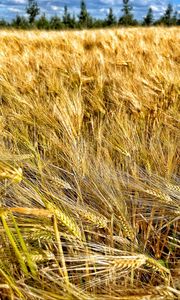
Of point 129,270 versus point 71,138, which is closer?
point 129,270

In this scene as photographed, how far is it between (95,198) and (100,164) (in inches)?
6.5

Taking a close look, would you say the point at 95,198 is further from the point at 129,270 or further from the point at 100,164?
the point at 129,270

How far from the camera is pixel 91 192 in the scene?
112 centimetres

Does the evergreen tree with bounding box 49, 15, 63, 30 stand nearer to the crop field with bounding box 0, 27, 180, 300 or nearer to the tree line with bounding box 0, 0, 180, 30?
the tree line with bounding box 0, 0, 180, 30

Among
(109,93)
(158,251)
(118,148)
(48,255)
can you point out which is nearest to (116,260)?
(48,255)

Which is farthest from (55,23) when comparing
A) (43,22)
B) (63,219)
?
(63,219)

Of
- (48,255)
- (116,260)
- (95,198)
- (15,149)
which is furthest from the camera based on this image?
(15,149)

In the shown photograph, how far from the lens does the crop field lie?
0.77 meters

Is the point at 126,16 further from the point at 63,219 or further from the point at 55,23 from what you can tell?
the point at 63,219

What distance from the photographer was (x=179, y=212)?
99cm

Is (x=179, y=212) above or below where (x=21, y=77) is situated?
below

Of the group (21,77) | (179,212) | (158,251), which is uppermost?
(21,77)

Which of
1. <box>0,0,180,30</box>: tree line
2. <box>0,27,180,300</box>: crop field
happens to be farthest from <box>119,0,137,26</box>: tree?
<box>0,27,180,300</box>: crop field

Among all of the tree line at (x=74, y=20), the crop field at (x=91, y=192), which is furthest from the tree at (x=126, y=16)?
the crop field at (x=91, y=192)
